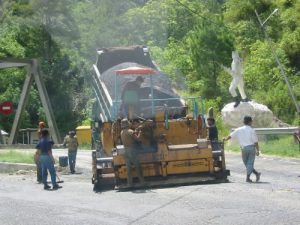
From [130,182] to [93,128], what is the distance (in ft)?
8.74

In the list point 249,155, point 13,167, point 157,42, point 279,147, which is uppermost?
point 157,42

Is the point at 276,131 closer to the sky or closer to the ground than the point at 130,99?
closer to the ground

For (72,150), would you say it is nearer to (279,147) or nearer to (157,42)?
(279,147)

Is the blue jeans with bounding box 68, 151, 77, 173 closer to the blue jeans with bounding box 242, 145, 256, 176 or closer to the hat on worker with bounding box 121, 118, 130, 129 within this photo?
the hat on worker with bounding box 121, 118, 130, 129

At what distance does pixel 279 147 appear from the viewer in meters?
26.2

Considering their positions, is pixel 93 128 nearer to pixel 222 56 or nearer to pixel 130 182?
pixel 130 182

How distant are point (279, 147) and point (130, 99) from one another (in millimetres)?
11619

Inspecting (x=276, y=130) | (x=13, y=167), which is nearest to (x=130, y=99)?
(x=13, y=167)

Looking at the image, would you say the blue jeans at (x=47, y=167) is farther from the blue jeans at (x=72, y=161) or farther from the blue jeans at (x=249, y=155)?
the blue jeans at (x=72, y=161)

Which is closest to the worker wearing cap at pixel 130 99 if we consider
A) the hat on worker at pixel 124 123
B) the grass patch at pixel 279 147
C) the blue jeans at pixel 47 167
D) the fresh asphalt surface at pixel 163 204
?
the hat on worker at pixel 124 123

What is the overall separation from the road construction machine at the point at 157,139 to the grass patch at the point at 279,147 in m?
8.34

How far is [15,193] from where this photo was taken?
15.7 metres

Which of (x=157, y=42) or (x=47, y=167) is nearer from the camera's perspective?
(x=47, y=167)

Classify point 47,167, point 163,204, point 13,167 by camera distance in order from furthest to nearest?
1. point 13,167
2. point 47,167
3. point 163,204
